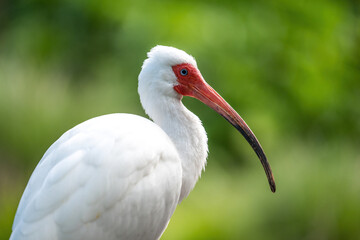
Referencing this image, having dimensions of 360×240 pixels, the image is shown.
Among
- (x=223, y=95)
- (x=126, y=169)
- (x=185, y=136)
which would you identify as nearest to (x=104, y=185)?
(x=126, y=169)

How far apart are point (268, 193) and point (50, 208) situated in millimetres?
4721

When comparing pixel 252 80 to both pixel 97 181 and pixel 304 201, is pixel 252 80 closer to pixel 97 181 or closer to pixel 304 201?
pixel 304 201

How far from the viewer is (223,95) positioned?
337 inches

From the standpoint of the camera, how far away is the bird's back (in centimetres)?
377

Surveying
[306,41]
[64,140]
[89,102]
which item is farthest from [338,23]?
[64,140]

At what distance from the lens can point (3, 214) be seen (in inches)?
274

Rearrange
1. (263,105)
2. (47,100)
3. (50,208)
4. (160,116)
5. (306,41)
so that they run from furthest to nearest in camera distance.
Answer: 1. (306,41)
2. (263,105)
3. (47,100)
4. (160,116)
5. (50,208)

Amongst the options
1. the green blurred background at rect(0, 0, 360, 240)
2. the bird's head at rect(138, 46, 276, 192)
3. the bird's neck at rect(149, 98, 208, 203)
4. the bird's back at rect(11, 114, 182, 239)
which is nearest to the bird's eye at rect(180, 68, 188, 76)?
the bird's head at rect(138, 46, 276, 192)

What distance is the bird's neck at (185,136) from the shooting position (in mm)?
4387

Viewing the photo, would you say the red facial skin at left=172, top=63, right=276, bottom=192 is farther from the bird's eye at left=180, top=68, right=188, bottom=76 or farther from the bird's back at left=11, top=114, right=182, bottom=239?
the bird's back at left=11, top=114, right=182, bottom=239

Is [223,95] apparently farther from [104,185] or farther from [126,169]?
[104,185]

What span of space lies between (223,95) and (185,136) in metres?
4.21

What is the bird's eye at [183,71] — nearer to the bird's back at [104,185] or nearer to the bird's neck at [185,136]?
the bird's neck at [185,136]

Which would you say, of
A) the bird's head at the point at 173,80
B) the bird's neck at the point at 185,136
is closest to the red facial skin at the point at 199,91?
the bird's head at the point at 173,80
